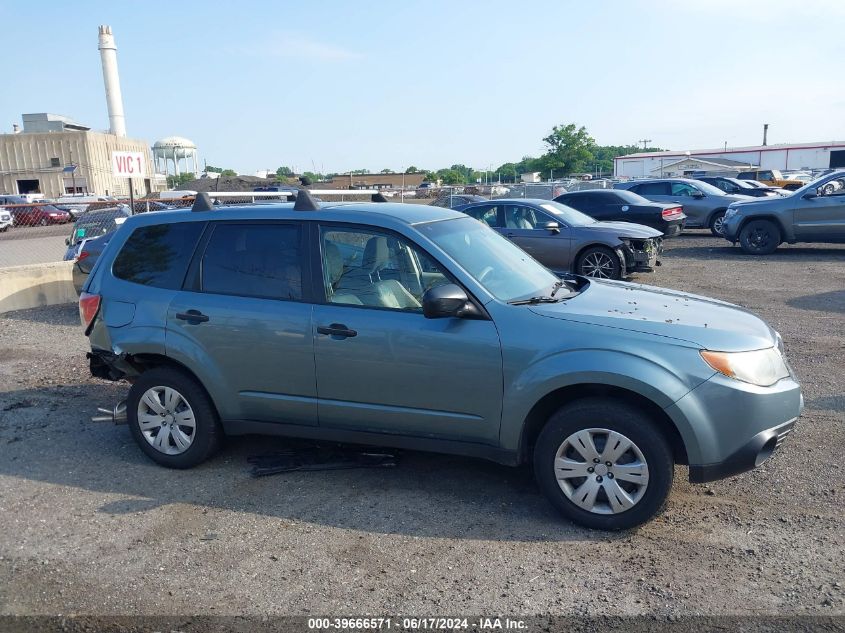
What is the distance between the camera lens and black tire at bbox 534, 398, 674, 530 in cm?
405

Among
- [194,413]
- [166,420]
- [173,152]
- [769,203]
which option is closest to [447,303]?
[194,413]

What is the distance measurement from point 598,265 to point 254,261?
8.60 meters

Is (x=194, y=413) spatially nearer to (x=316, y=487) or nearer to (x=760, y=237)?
(x=316, y=487)

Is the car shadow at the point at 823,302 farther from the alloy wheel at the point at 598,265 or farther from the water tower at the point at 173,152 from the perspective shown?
the water tower at the point at 173,152

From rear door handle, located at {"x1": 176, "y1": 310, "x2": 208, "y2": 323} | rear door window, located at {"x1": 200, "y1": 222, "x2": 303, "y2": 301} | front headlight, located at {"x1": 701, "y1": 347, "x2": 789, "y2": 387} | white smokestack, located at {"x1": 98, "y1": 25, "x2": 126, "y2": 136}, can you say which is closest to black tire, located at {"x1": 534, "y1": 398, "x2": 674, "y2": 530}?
front headlight, located at {"x1": 701, "y1": 347, "x2": 789, "y2": 387}

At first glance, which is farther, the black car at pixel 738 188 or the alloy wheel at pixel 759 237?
the black car at pixel 738 188

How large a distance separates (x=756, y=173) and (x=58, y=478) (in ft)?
130

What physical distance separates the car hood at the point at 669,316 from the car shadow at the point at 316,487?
1207 mm

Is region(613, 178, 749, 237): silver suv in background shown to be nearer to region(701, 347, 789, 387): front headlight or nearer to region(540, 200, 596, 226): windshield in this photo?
region(540, 200, 596, 226): windshield

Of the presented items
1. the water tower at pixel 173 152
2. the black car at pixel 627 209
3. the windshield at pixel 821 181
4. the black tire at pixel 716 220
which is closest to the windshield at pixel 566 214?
the black car at pixel 627 209

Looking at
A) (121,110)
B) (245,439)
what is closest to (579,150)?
(121,110)

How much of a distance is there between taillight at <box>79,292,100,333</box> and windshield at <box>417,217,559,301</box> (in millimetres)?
2554

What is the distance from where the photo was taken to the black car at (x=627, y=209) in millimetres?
16984

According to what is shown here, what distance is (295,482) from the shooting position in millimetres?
5012
